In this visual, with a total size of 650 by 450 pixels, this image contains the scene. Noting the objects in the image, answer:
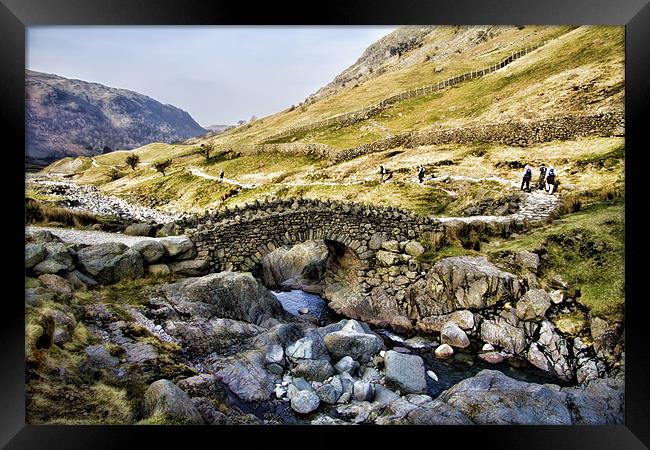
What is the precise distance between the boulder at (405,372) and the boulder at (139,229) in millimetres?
4717

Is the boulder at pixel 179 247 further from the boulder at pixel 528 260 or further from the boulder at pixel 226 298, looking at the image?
the boulder at pixel 528 260

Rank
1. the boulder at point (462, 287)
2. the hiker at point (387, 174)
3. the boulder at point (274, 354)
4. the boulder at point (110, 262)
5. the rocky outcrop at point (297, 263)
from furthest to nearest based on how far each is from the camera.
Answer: the rocky outcrop at point (297, 263)
the hiker at point (387, 174)
the boulder at point (462, 287)
the boulder at point (110, 262)
the boulder at point (274, 354)

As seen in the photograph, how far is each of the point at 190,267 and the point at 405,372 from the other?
13.3ft

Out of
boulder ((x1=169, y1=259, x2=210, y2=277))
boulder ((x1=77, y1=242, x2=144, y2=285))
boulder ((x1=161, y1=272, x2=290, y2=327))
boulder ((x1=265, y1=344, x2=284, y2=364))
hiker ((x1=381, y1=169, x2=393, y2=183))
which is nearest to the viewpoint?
boulder ((x1=265, y1=344, x2=284, y2=364))

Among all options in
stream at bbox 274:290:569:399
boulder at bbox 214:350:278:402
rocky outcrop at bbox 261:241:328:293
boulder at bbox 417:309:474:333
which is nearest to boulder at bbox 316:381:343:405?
boulder at bbox 214:350:278:402

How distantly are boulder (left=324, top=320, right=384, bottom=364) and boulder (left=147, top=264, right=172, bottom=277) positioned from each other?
118 inches

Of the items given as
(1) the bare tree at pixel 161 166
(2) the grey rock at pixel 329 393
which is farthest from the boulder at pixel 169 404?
(1) the bare tree at pixel 161 166

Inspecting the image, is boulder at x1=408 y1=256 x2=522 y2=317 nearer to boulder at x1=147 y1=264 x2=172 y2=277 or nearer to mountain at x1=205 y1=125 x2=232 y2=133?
boulder at x1=147 y1=264 x2=172 y2=277

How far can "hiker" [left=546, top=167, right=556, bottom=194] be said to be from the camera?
19.4 feet

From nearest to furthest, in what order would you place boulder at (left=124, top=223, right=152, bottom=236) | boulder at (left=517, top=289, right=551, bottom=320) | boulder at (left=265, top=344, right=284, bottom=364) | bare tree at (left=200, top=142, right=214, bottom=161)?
boulder at (left=265, top=344, right=284, bottom=364) → boulder at (left=517, top=289, right=551, bottom=320) → boulder at (left=124, top=223, right=152, bottom=236) → bare tree at (left=200, top=142, right=214, bottom=161)

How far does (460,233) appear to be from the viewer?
6.65 meters

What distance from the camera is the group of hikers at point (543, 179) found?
233 inches
